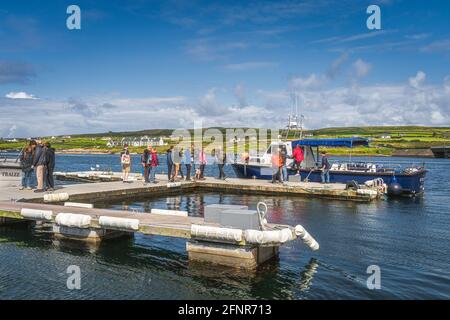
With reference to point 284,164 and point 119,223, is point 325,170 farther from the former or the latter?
point 119,223

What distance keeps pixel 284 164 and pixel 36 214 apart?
16.9m

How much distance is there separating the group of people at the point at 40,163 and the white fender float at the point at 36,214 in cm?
533

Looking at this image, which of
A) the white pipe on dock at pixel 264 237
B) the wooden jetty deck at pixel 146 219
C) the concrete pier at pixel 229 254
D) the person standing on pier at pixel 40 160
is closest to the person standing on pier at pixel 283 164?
the person standing on pier at pixel 40 160

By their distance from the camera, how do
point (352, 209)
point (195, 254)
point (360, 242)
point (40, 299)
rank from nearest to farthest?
point (40, 299), point (195, 254), point (360, 242), point (352, 209)

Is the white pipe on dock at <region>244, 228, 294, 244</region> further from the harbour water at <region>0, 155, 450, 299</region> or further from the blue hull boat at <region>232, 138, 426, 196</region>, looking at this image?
the blue hull boat at <region>232, 138, 426, 196</region>

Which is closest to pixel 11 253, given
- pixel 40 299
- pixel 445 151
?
pixel 40 299

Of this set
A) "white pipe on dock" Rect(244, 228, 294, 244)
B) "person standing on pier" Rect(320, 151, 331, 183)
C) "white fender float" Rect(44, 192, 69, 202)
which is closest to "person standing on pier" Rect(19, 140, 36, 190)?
"white fender float" Rect(44, 192, 69, 202)

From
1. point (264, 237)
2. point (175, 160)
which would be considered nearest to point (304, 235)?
point (264, 237)

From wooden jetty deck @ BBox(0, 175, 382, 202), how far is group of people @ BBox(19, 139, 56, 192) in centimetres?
58

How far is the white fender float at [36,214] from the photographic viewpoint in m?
14.1

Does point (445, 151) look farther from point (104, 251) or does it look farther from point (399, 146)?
point (104, 251)

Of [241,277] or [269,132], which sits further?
[269,132]
